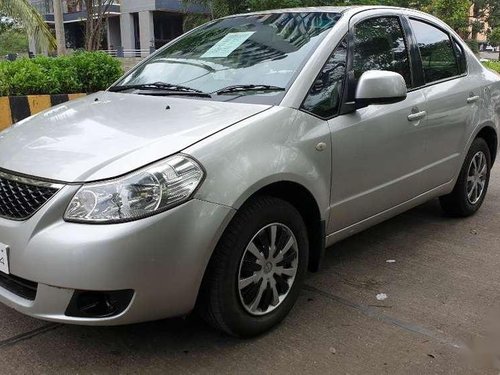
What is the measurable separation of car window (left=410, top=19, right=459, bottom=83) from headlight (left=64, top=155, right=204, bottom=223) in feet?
8.04

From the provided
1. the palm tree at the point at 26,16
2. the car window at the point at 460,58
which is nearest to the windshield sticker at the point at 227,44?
the car window at the point at 460,58

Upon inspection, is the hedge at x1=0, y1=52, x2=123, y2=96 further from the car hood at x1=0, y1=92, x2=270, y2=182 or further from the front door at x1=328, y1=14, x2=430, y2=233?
the front door at x1=328, y1=14, x2=430, y2=233

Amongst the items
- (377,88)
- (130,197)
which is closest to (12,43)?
(377,88)

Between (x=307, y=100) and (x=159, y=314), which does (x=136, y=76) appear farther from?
(x=159, y=314)

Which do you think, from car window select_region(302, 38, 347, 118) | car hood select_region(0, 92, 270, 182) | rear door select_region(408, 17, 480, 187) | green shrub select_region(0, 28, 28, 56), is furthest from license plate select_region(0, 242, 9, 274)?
green shrub select_region(0, 28, 28, 56)

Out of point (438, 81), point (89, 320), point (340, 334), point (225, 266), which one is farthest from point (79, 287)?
point (438, 81)

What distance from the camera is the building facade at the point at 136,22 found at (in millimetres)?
40375

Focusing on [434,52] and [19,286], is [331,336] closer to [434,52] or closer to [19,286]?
[19,286]

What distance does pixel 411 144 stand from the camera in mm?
3850

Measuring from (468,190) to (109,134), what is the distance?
3.29 metres

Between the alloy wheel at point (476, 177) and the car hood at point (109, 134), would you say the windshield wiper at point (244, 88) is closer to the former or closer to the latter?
the car hood at point (109, 134)

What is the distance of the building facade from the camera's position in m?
40.4

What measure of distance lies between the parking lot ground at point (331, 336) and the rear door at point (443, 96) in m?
0.81

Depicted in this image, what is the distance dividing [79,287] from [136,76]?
6.60ft
